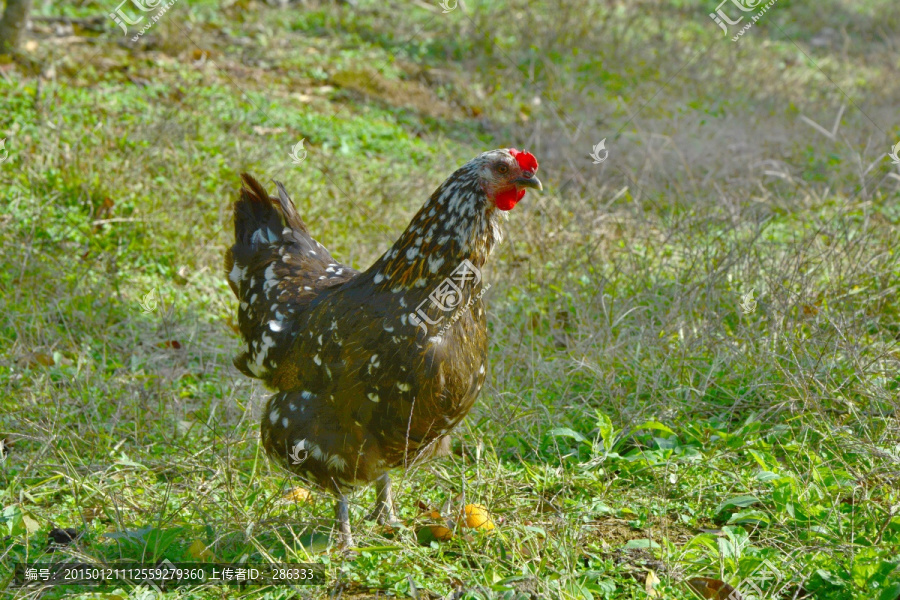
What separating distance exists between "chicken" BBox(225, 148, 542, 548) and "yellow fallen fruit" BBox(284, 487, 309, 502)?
10 centimetres

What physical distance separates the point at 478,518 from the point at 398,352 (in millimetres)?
753

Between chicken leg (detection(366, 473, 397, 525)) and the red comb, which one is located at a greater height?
the red comb

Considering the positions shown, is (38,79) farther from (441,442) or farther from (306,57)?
(441,442)

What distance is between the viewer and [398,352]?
2848mm

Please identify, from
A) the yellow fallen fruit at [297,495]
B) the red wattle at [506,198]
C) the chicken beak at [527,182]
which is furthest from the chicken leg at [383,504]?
the chicken beak at [527,182]

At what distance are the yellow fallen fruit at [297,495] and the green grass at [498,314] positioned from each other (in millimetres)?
43

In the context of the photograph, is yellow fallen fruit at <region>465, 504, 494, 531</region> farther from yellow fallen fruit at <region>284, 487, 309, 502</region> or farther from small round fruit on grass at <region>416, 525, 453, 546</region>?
yellow fallen fruit at <region>284, 487, 309, 502</region>

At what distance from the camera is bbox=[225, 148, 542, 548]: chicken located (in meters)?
2.87

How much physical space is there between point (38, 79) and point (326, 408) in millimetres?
4429

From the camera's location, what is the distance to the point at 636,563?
287cm

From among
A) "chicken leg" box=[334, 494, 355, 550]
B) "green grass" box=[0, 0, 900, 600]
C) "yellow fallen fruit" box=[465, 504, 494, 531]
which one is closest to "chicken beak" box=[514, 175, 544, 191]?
"green grass" box=[0, 0, 900, 600]

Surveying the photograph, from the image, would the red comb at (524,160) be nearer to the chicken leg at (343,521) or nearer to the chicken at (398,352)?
the chicken at (398,352)

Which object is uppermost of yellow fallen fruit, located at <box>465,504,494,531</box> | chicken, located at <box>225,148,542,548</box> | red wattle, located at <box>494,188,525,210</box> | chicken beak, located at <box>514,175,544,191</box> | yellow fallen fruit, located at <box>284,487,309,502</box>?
chicken beak, located at <box>514,175,544,191</box>

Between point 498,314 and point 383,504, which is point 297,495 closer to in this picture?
point 383,504
